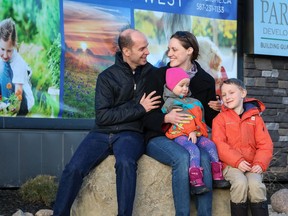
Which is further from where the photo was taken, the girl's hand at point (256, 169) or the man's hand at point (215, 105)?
the man's hand at point (215, 105)

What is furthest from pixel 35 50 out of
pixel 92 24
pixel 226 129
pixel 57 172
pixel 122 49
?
pixel 226 129

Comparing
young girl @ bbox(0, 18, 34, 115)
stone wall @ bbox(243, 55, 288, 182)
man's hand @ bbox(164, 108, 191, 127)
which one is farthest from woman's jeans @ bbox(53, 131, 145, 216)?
stone wall @ bbox(243, 55, 288, 182)

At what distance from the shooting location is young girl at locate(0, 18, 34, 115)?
8484 mm

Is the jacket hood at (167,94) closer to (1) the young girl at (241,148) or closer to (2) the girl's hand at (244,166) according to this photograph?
(1) the young girl at (241,148)

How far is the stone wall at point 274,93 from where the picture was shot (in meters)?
10.5

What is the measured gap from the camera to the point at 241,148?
5.07 metres

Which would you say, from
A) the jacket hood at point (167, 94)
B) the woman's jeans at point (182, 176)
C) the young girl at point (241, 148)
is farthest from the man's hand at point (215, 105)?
the woman's jeans at point (182, 176)

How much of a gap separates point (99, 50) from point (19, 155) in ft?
5.67

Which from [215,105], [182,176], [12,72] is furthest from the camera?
[12,72]

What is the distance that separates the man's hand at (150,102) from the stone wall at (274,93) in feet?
17.9

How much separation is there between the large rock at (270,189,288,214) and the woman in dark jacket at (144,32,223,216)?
2.73 metres

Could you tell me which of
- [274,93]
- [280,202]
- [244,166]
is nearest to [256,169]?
[244,166]

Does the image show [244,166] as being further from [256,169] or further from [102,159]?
[102,159]

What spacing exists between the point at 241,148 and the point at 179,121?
497 mm
